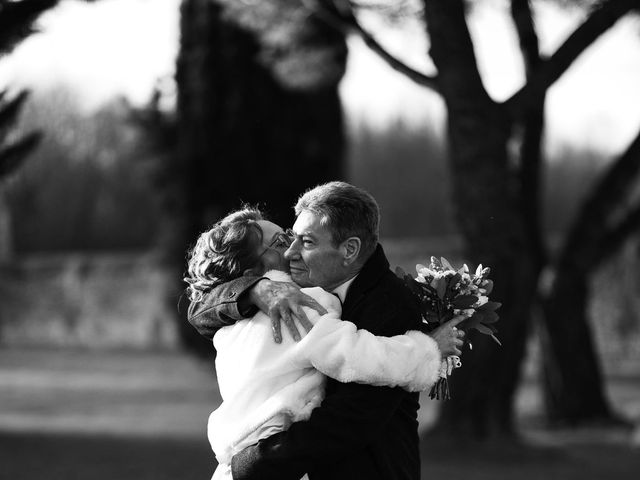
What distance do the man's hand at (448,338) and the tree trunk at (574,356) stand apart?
7.91 meters

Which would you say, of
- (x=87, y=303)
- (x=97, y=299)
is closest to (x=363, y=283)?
(x=97, y=299)

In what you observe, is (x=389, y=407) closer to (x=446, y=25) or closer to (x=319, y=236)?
(x=319, y=236)

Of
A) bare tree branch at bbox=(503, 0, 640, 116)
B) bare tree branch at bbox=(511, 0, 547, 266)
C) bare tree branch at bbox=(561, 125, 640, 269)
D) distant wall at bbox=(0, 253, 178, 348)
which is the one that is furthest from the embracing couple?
distant wall at bbox=(0, 253, 178, 348)

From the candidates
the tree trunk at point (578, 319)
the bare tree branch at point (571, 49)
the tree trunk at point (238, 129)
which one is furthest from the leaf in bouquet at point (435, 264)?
the tree trunk at point (238, 129)

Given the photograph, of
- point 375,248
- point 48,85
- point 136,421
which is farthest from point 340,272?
point 48,85

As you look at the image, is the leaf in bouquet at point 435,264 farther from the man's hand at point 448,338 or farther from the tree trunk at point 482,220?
the tree trunk at point 482,220

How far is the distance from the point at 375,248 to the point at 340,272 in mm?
108

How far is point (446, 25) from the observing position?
21.2 feet

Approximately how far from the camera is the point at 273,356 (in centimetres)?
251

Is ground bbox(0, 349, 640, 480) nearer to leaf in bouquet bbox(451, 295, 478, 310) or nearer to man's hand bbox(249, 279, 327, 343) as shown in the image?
leaf in bouquet bbox(451, 295, 478, 310)

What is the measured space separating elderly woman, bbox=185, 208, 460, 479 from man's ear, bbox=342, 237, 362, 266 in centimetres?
9

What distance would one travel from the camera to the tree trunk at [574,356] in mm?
10445

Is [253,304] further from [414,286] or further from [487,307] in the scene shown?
[487,307]

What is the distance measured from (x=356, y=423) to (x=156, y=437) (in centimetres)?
795
